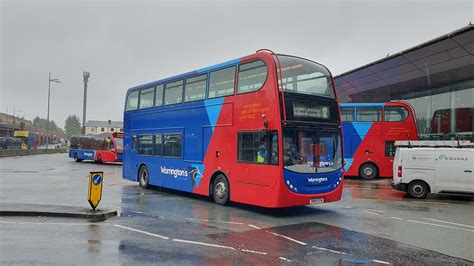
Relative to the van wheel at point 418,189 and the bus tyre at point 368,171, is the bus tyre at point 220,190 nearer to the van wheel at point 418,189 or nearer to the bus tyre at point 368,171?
the van wheel at point 418,189

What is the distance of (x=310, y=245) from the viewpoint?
6953mm

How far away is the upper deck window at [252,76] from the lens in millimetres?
10086

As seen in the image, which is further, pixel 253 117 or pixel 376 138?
pixel 376 138

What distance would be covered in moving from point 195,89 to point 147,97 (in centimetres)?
345

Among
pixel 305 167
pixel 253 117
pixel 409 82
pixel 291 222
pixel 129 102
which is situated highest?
pixel 409 82

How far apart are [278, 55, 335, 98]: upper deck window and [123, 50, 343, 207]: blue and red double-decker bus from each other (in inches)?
1.0

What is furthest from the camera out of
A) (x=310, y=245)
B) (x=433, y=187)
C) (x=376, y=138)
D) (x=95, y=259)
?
(x=376, y=138)

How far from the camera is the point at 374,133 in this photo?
2072 cm

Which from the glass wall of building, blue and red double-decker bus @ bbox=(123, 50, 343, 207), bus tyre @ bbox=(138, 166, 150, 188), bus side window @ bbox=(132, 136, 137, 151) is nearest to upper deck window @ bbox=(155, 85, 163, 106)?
blue and red double-decker bus @ bbox=(123, 50, 343, 207)

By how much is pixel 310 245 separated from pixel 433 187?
8.73 metres

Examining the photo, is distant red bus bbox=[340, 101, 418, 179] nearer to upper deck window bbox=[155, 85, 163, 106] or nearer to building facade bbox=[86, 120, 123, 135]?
upper deck window bbox=[155, 85, 163, 106]

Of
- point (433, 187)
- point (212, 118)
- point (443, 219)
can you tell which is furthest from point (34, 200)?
point (433, 187)

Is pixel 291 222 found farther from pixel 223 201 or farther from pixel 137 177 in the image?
pixel 137 177

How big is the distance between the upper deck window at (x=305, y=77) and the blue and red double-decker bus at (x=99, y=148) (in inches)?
1048
